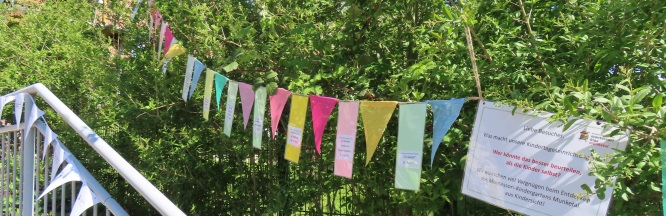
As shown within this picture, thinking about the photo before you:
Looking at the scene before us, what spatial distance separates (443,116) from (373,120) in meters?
0.38

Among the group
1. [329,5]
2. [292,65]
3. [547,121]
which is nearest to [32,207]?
[292,65]

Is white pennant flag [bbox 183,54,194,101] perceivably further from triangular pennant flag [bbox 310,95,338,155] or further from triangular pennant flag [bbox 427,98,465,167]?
triangular pennant flag [bbox 427,98,465,167]

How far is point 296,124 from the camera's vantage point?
3059 mm

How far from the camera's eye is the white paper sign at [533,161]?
2.02m

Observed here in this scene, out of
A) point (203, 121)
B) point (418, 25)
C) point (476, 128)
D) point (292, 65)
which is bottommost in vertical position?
point (203, 121)

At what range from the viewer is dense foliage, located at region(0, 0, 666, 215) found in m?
2.09

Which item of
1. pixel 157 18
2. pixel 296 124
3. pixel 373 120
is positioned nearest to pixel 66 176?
pixel 296 124

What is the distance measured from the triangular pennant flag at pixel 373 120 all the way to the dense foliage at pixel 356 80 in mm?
150

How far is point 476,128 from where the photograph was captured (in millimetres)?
2389

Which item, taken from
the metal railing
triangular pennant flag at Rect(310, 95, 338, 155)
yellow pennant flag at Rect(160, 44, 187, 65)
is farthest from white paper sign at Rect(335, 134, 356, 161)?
yellow pennant flag at Rect(160, 44, 187, 65)

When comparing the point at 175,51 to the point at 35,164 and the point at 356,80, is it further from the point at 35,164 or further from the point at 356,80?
the point at 356,80

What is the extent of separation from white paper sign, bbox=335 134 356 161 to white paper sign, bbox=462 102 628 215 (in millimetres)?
597

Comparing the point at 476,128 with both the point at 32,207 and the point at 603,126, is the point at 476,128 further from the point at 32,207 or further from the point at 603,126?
the point at 32,207

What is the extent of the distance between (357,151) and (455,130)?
630 mm
